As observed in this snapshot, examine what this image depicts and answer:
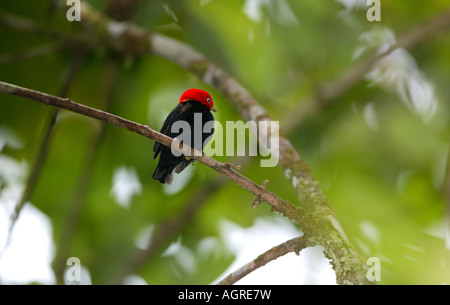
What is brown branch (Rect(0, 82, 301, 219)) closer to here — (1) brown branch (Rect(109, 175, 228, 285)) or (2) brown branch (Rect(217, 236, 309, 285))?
(2) brown branch (Rect(217, 236, 309, 285))

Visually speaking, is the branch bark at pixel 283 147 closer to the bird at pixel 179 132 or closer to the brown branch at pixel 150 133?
the brown branch at pixel 150 133

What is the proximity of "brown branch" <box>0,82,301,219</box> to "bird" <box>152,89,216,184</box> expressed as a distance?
2.27ft

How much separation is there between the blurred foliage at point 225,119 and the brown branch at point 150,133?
2.48 m

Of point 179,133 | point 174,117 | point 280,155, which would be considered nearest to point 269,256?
point 280,155

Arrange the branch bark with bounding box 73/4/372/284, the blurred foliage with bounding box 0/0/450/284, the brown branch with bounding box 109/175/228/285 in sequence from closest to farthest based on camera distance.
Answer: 1. the branch bark with bounding box 73/4/372/284
2. the blurred foliage with bounding box 0/0/450/284
3. the brown branch with bounding box 109/175/228/285

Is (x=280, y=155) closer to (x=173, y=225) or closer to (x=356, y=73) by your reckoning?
(x=356, y=73)

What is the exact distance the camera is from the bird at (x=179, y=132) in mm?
3162

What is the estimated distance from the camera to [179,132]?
328 cm

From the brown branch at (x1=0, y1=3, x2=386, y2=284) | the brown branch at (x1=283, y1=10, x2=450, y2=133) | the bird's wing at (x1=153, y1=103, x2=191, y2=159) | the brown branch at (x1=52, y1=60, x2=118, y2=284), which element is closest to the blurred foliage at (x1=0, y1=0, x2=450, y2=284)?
the brown branch at (x1=52, y1=60, x2=118, y2=284)

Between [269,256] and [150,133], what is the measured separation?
906mm

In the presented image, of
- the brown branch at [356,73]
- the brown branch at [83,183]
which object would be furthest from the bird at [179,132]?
the brown branch at [83,183]

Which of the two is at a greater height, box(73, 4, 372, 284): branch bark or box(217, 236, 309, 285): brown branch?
box(73, 4, 372, 284): branch bark

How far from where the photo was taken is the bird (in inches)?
124
